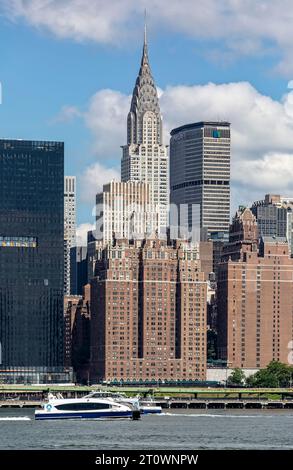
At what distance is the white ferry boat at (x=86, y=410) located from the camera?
103 m

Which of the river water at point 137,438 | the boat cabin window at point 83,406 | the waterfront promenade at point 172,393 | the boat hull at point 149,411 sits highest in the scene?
the river water at point 137,438

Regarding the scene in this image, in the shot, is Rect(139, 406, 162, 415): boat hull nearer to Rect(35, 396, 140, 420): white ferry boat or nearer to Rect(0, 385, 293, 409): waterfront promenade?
Rect(35, 396, 140, 420): white ferry boat

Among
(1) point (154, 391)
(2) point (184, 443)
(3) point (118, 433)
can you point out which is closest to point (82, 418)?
(3) point (118, 433)

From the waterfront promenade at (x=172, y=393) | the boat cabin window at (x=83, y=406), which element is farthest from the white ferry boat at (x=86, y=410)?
the waterfront promenade at (x=172, y=393)

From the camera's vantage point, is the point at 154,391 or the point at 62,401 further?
the point at 154,391

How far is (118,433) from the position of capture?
75875mm

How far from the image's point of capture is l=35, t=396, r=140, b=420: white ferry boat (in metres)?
103

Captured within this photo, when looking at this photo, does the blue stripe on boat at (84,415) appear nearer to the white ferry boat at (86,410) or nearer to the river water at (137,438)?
the white ferry boat at (86,410)

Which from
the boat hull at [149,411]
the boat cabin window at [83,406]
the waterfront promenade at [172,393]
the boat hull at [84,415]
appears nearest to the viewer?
the boat hull at [84,415]
